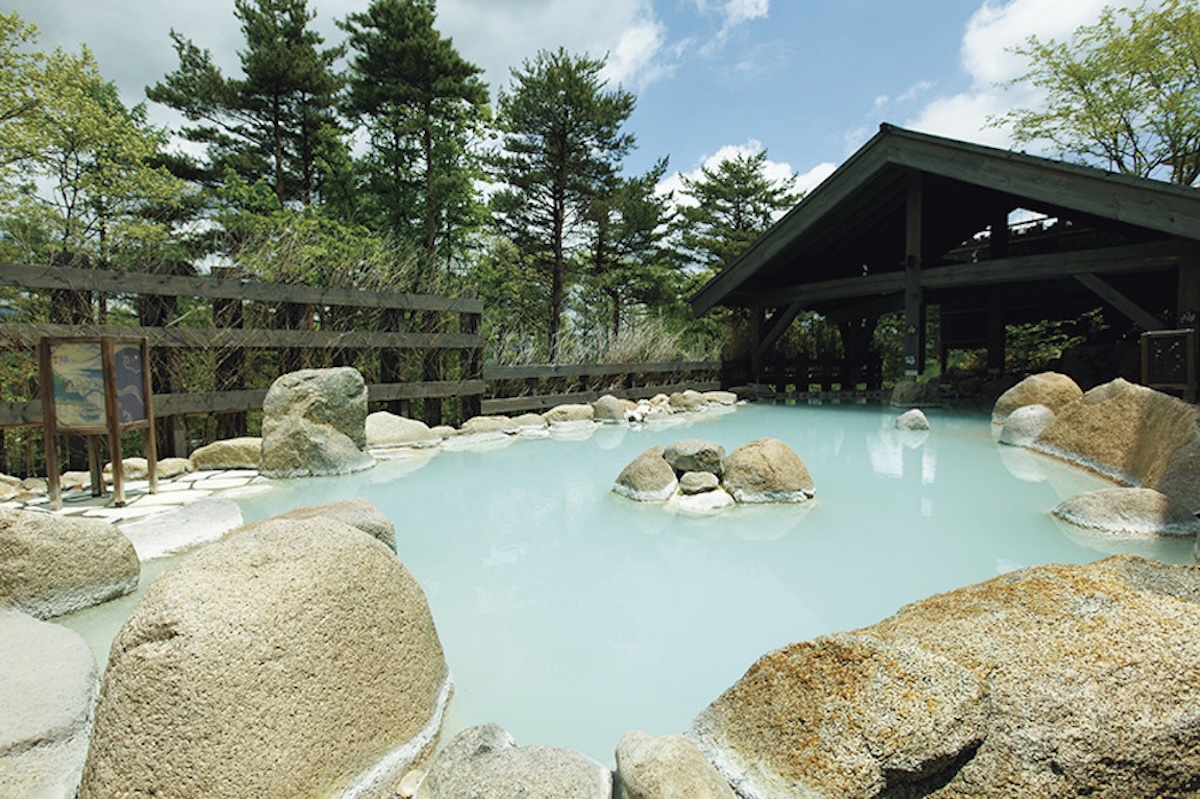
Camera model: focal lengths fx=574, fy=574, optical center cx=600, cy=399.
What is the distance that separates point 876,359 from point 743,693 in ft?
48.3

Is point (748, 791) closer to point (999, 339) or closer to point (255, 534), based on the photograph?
point (255, 534)

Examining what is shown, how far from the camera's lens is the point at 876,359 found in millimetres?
14500

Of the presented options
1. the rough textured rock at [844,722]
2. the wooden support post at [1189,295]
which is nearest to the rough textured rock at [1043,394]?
the wooden support post at [1189,295]

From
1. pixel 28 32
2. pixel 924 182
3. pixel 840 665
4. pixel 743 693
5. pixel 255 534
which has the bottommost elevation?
pixel 743 693

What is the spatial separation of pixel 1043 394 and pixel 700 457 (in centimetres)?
557

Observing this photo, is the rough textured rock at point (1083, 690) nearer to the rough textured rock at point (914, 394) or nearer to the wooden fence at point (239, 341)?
the wooden fence at point (239, 341)

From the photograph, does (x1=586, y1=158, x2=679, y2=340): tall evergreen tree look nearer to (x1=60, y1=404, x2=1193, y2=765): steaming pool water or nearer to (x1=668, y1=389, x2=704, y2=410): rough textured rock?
(x1=668, y1=389, x2=704, y2=410): rough textured rock

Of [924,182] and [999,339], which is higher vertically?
[924,182]

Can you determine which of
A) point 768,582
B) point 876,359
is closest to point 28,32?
point 768,582

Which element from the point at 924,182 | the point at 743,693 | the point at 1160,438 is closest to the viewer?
the point at 743,693

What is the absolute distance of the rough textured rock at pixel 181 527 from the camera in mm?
2975

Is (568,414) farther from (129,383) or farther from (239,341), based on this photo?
(129,383)

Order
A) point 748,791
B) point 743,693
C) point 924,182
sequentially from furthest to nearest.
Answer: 1. point 924,182
2. point 743,693
3. point 748,791

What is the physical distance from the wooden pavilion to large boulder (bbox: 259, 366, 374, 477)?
28.0 feet
